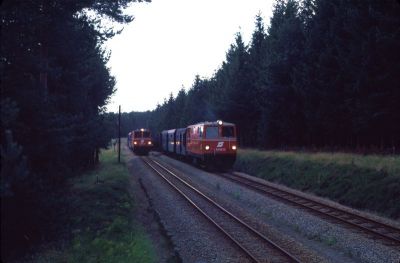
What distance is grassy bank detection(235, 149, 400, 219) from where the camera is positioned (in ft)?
55.0

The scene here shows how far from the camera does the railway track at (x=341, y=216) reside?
12.6 metres

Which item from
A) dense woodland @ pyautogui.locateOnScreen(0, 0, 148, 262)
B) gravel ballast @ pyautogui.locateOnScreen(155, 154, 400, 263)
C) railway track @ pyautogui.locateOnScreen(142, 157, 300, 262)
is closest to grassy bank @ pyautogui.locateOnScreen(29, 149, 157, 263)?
dense woodland @ pyautogui.locateOnScreen(0, 0, 148, 262)

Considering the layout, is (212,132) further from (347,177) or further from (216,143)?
(347,177)

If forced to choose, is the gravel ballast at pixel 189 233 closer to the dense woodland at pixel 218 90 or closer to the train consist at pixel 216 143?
the dense woodland at pixel 218 90

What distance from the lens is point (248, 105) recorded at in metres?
47.3

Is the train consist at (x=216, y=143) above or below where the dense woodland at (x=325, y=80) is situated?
below

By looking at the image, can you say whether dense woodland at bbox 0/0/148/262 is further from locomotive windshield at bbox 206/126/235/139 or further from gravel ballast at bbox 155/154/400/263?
locomotive windshield at bbox 206/126/235/139

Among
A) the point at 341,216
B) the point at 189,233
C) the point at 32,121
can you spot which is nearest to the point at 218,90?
the point at 341,216

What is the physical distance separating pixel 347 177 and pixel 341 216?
17.9ft

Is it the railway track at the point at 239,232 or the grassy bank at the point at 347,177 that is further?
the grassy bank at the point at 347,177

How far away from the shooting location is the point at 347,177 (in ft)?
66.3

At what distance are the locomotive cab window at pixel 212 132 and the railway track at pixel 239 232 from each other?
9867mm

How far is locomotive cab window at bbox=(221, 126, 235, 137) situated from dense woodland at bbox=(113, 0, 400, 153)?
617cm

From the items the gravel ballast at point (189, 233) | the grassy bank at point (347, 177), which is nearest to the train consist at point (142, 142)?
the grassy bank at point (347, 177)
